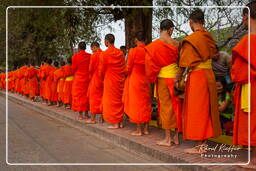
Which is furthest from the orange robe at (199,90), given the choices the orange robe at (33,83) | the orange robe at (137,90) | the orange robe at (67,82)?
the orange robe at (33,83)

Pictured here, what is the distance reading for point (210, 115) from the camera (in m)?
5.26

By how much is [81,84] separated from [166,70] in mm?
4332

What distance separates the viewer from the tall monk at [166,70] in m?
5.97

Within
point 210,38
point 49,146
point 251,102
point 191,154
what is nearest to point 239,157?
point 191,154

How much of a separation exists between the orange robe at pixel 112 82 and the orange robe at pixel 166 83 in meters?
2.01

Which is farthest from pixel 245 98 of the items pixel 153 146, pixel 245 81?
pixel 153 146

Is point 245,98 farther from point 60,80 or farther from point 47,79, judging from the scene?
point 47,79

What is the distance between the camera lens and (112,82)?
8148 mm

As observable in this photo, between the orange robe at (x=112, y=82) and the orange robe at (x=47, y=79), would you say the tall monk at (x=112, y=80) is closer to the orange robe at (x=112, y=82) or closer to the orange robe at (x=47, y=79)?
the orange robe at (x=112, y=82)

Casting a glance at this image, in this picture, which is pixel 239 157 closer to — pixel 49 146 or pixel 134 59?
pixel 134 59

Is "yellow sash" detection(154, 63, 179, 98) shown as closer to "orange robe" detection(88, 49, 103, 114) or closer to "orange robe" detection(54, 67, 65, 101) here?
"orange robe" detection(88, 49, 103, 114)

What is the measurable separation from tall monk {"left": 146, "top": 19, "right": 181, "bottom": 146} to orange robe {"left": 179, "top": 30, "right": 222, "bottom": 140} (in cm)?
66

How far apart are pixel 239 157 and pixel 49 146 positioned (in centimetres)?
343

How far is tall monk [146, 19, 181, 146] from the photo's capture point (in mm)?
5969
